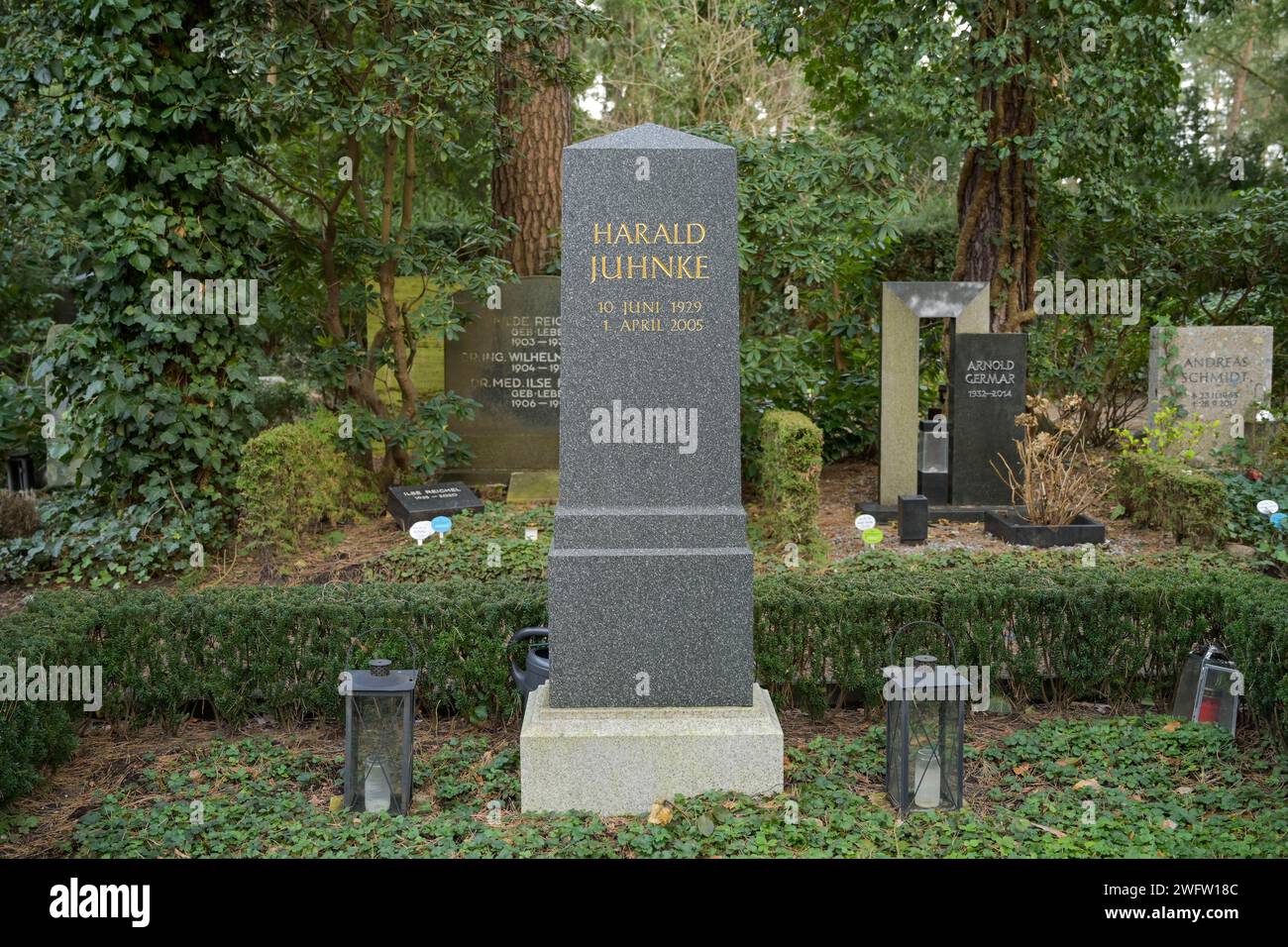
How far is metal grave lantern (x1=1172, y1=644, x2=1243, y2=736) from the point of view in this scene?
5.29 metres

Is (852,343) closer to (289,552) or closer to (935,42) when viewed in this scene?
(935,42)

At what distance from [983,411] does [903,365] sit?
834mm

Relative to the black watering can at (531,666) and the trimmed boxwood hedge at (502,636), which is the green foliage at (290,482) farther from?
the black watering can at (531,666)

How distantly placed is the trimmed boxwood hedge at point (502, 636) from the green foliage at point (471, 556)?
5.16 feet

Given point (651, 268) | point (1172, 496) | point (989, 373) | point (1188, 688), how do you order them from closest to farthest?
point (651, 268), point (1188, 688), point (1172, 496), point (989, 373)

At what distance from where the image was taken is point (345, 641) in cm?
555

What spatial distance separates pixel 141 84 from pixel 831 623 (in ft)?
20.1

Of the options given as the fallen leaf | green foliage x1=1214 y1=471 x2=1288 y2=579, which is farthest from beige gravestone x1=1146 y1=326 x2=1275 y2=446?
the fallen leaf

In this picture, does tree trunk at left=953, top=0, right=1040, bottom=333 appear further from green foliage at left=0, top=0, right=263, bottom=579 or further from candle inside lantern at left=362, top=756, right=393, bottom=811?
candle inside lantern at left=362, top=756, right=393, bottom=811

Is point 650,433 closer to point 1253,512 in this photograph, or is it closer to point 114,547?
point 114,547

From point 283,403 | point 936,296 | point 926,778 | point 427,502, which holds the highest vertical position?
point 936,296

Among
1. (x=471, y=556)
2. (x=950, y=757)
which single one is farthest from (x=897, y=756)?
(x=471, y=556)

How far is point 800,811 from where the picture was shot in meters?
4.55
